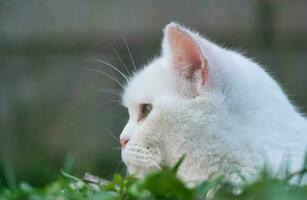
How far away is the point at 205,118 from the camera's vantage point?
2.30 m

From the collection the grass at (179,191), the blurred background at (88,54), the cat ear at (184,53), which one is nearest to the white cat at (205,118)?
the cat ear at (184,53)

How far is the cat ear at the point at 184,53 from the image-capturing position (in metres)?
2.34

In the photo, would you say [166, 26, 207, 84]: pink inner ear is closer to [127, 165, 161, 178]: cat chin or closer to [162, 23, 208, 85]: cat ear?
[162, 23, 208, 85]: cat ear

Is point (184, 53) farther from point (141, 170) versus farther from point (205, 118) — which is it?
point (141, 170)

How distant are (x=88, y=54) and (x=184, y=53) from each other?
2255 mm

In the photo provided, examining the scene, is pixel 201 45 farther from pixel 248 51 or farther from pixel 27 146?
pixel 27 146

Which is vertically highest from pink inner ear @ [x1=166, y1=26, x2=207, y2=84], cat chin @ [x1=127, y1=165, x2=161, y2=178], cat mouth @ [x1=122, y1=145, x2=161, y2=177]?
pink inner ear @ [x1=166, y1=26, x2=207, y2=84]

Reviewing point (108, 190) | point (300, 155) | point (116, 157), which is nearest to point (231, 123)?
point (300, 155)

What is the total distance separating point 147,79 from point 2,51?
7.76 ft

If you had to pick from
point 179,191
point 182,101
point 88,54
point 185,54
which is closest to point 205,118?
point 182,101

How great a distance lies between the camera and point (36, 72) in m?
4.71

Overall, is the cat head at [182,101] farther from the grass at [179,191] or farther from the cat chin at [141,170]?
the grass at [179,191]

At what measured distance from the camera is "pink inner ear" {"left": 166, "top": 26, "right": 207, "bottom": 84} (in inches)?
92.4

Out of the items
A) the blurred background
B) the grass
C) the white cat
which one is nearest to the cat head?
the white cat
